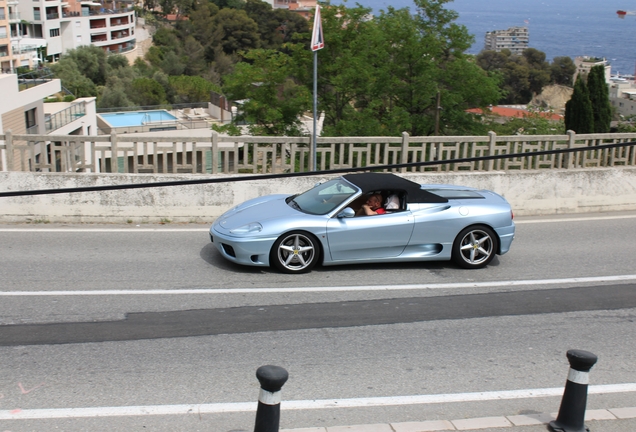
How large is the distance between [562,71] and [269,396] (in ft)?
417

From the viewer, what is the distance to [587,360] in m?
4.64

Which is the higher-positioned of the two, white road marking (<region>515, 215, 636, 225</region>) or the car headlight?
the car headlight

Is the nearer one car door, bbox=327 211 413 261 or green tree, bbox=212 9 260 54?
car door, bbox=327 211 413 261

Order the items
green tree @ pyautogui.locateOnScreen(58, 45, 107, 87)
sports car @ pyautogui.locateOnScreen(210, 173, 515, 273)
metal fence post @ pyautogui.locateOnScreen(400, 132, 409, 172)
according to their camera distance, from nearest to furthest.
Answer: sports car @ pyautogui.locateOnScreen(210, 173, 515, 273), metal fence post @ pyautogui.locateOnScreen(400, 132, 409, 172), green tree @ pyautogui.locateOnScreen(58, 45, 107, 87)

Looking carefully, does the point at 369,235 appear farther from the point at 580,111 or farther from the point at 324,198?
the point at 580,111

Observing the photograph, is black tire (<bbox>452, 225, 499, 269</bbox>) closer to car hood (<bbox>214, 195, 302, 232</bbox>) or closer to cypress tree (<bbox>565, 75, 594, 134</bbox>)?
car hood (<bbox>214, 195, 302, 232</bbox>)

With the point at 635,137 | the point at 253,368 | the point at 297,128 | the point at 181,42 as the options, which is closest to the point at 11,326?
the point at 253,368

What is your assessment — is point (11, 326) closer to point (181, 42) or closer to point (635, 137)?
point (635, 137)

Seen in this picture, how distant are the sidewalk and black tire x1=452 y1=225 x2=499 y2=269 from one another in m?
4.23

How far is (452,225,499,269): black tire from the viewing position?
9.45m

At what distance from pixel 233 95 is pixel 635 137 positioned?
54.4ft

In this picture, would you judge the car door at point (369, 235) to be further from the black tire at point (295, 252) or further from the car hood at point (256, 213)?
the car hood at point (256, 213)

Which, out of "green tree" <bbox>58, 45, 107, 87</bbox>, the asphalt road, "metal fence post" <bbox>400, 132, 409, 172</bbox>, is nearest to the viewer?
the asphalt road

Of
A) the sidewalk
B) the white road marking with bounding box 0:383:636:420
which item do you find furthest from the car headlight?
the sidewalk
